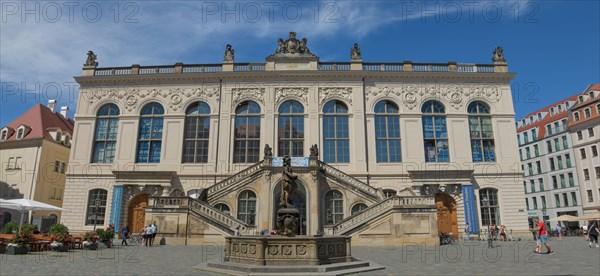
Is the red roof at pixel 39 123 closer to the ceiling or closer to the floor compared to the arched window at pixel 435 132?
closer to the ceiling

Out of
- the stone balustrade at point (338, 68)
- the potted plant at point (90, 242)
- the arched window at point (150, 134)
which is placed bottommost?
the potted plant at point (90, 242)

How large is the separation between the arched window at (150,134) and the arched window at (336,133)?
41.1 feet

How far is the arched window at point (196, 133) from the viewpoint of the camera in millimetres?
28781

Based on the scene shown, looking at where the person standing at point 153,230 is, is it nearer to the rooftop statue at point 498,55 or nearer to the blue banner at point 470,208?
the blue banner at point 470,208

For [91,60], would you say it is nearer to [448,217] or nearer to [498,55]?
[448,217]

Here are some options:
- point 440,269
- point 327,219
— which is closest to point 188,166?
point 327,219

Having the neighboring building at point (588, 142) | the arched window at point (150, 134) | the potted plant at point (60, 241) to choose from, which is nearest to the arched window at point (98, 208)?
the arched window at point (150, 134)

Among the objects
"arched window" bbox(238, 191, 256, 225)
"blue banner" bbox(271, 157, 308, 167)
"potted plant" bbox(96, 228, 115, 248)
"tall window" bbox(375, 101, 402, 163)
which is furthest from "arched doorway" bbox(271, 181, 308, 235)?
"potted plant" bbox(96, 228, 115, 248)

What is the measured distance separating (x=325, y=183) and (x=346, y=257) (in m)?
13.7

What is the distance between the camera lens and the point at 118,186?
27.3 meters

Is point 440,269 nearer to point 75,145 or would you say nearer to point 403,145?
point 403,145

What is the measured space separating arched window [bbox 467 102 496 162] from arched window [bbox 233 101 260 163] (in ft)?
52.7

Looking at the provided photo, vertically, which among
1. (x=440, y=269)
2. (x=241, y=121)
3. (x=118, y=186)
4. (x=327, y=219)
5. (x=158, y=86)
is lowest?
(x=440, y=269)

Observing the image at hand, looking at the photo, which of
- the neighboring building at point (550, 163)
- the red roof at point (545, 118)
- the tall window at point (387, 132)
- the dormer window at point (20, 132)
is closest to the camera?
the tall window at point (387, 132)
